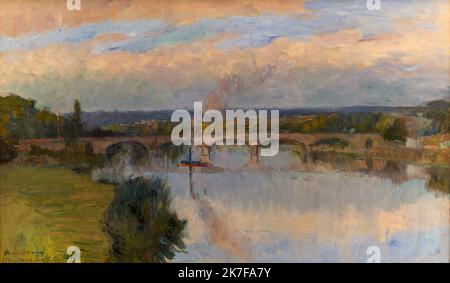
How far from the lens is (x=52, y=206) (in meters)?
2.29

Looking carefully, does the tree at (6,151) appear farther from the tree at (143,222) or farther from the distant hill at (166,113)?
the tree at (143,222)

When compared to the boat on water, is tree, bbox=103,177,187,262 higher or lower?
lower

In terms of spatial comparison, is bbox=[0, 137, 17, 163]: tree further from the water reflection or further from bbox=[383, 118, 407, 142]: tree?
bbox=[383, 118, 407, 142]: tree

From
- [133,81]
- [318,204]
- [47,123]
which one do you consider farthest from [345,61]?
[47,123]

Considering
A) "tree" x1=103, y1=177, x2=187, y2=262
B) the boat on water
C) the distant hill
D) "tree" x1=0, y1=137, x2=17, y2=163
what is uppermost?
the distant hill

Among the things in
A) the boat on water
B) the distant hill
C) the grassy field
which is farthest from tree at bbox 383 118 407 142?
the grassy field

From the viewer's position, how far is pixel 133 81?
226 cm

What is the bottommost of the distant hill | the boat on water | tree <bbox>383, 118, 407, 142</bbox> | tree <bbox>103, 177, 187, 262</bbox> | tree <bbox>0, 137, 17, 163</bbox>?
tree <bbox>103, 177, 187, 262</bbox>

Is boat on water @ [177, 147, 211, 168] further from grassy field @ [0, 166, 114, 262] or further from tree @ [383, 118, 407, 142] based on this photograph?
tree @ [383, 118, 407, 142]

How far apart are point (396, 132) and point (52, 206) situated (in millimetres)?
1678

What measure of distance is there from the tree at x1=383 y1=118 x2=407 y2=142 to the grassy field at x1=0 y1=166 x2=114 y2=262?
140 cm

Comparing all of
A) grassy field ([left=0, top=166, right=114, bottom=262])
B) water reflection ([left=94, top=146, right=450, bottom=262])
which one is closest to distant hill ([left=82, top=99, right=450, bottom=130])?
water reflection ([left=94, top=146, right=450, bottom=262])

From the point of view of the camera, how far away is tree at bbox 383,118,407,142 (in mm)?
2264
